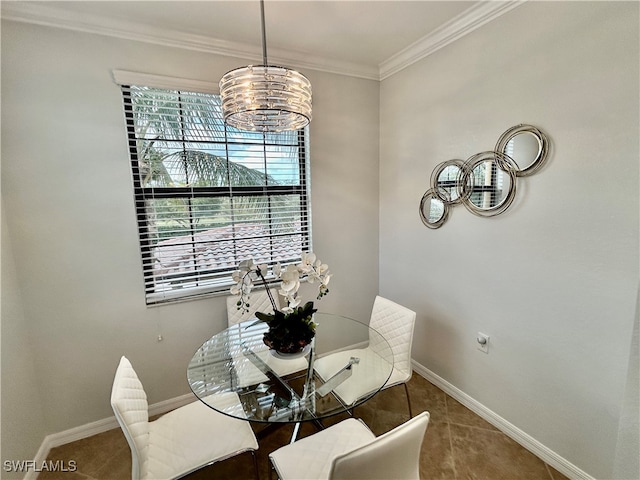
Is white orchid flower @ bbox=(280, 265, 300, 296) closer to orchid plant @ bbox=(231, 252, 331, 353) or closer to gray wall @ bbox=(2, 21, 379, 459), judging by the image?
orchid plant @ bbox=(231, 252, 331, 353)

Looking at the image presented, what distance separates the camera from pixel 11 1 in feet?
5.37

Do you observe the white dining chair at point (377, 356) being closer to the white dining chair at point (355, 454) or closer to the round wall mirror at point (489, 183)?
the white dining chair at point (355, 454)

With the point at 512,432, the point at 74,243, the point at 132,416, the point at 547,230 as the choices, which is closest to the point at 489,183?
the point at 547,230

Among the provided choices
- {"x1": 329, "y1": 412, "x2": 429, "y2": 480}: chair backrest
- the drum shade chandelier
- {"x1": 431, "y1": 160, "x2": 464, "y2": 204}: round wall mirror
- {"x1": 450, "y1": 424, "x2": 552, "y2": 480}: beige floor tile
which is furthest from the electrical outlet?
the drum shade chandelier

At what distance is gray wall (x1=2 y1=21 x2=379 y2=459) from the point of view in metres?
1.74

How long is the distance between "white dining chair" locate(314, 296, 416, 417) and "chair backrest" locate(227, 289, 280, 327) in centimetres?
77

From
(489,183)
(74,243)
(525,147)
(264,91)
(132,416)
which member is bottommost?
(132,416)

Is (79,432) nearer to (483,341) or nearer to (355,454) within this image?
(355,454)

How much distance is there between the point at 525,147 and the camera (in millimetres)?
1735

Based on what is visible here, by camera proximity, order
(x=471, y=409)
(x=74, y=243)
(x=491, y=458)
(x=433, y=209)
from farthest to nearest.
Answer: (x=433, y=209) → (x=471, y=409) → (x=74, y=243) → (x=491, y=458)

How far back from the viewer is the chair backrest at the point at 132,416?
122cm

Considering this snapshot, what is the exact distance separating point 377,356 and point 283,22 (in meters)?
2.21

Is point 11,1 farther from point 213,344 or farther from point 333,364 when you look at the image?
point 333,364

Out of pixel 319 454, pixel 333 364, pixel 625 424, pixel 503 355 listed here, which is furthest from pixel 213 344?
pixel 625 424
